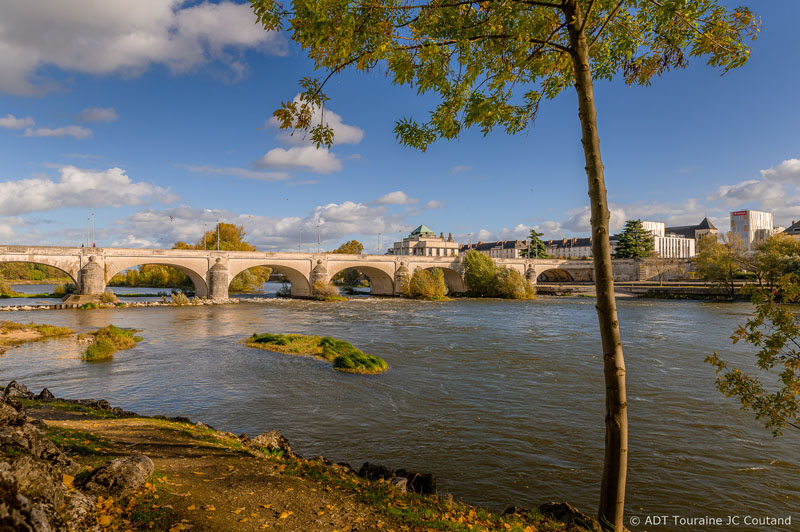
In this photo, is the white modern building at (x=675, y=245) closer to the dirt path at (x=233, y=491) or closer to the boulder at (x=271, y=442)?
the boulder at (x=271, y=442)

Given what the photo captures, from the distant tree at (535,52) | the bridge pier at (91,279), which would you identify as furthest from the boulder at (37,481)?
the bridge pier at (91,279)

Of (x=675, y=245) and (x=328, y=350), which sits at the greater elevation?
(x=675, y=245)

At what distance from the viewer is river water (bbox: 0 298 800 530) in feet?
25.8

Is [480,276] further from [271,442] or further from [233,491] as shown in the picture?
[233,491]

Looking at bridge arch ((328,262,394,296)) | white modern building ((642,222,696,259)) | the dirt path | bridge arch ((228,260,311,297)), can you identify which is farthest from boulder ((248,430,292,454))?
white modern building ((642,222,696,259))

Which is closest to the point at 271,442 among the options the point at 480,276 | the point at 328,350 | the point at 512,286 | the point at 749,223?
the point at 328,350

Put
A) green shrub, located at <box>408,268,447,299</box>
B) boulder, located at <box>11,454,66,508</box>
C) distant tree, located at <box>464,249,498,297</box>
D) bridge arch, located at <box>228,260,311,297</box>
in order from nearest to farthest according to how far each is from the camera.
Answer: boulder, located at <box>11,454,66,508</box>, bridge arch, located at <box>228,260,311,297</box>, green shrub, located at <box>408,268,447,299</box>, distant tree, located at <box>464,249,498,297</box>

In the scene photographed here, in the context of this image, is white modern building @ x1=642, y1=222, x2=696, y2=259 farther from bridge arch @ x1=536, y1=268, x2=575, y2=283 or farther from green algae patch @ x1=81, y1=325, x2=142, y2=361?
green algae patch @ x1=81, y1=325, x2=142, y2=361

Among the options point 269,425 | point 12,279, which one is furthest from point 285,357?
point 12,279

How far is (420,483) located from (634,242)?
90.0m

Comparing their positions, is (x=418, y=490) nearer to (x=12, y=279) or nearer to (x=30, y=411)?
(x=30, y=411)

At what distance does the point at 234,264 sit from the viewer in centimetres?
5119

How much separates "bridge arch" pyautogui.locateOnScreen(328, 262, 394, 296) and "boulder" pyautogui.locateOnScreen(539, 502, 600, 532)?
53484 mm

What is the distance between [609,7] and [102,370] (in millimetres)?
18635
